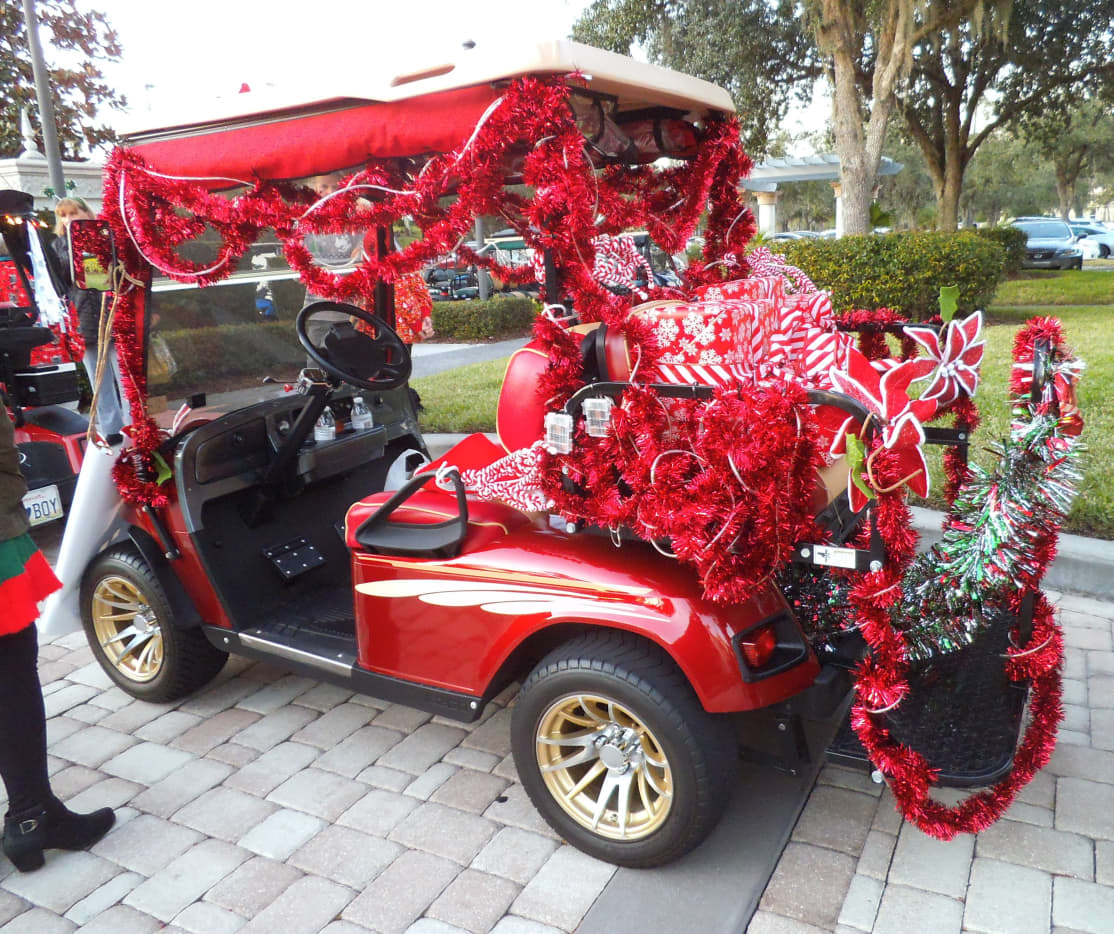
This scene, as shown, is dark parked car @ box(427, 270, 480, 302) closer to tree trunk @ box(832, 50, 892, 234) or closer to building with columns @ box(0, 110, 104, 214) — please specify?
tree trunk @ box(832, 50, 892, 234)

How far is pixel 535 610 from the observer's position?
2416mm

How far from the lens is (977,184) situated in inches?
1812

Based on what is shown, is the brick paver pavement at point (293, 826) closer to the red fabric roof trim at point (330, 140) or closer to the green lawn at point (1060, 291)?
the red fabric roof trim at point (330, 140)

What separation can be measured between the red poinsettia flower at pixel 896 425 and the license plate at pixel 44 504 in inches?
186

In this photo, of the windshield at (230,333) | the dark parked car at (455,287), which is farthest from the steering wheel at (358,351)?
the dark parked car at (455,287)

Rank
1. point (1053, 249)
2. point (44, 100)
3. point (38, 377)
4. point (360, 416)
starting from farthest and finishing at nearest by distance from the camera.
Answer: point (1053, 249)
point (44, 100)
point (38, 377)
point (360, 416)

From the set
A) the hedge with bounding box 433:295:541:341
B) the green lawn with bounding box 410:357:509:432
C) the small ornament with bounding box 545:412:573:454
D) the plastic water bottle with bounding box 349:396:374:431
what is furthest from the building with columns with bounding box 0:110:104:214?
the small ornament with bounding box 545:412:573:454

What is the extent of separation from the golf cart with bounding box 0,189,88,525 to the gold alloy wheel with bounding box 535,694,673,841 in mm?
3958

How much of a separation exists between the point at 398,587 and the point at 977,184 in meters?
51.4

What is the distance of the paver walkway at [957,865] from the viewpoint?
2.18 m

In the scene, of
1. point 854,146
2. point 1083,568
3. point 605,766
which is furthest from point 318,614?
point 854,146

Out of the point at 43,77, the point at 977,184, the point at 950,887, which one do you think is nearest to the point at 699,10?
the point at 43,77

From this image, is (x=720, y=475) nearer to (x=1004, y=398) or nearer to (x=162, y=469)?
(x=162, y=469)

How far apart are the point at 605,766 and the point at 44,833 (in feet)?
5.53
